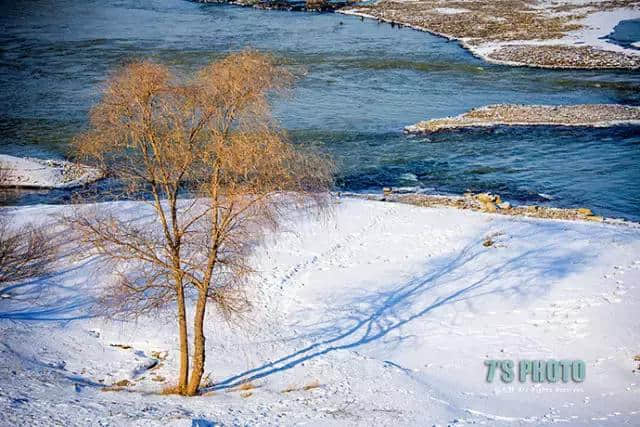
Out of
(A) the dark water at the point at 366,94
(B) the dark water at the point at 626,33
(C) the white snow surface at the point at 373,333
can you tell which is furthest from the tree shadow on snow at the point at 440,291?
(B) the dark water at the point at 626,33

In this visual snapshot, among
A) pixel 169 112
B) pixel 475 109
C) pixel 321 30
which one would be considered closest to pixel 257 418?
pixel 169 112

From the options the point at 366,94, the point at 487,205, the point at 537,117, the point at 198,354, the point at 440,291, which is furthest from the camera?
the point at 366,94

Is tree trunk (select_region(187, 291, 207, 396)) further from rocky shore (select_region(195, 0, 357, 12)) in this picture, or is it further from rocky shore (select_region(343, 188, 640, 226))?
rocky shore (select_region(195, 0, 357, 12))

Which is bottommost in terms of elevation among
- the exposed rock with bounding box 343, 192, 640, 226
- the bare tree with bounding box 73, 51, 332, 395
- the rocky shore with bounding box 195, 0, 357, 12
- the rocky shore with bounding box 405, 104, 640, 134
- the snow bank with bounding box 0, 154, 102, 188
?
the exposed rock with bounding box 343, 192, 640, 226

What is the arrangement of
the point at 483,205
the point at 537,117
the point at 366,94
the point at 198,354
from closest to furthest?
1. the point at 198,354
2. the point at 483,205
3. the point at 537,117
4. the point at 366,94

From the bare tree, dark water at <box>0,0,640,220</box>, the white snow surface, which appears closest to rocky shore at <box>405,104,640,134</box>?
dark water at <box>0,0,640,220</box>

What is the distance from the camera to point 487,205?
3072 cm

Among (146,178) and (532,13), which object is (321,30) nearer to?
(532,13)

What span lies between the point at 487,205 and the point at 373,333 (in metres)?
11.3

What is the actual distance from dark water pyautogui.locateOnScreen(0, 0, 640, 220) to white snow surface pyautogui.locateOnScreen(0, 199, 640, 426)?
685 cm

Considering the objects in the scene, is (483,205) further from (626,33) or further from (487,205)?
(626,33)

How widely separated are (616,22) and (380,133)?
4724cm

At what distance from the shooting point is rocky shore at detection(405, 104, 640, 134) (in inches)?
1727

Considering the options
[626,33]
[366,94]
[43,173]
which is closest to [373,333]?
[43,173]
